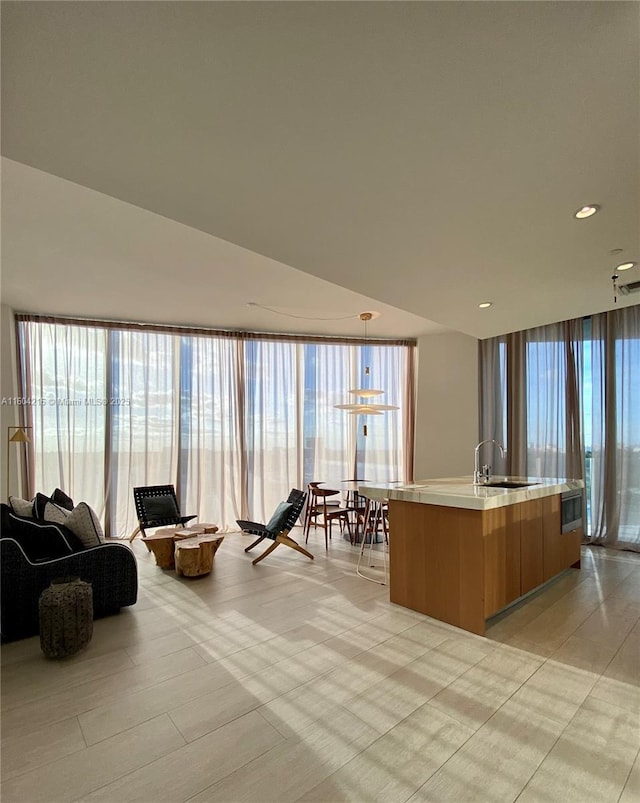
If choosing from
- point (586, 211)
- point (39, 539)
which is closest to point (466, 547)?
point (586, 211)

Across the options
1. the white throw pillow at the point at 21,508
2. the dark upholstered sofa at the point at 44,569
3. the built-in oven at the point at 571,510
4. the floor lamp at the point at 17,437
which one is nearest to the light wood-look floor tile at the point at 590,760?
Result: the built-in oven at the point at 571,510

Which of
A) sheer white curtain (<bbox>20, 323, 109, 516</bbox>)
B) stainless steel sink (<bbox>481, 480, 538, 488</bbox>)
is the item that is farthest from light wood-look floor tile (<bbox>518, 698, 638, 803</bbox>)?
sheer white curtain (<bbox>20, 323, 109, 516</bbox>)

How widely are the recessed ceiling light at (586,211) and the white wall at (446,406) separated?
420cm

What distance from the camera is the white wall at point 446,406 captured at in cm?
670

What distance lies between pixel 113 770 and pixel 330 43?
2933mm

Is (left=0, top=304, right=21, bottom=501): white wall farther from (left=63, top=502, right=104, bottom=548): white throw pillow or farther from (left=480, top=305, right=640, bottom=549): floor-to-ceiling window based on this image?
(left=480, top=305, right=640, bottom=549): floor-to-ceiling window

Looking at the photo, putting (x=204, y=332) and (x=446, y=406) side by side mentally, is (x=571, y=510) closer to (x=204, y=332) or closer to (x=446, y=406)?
(x=446, y=406)

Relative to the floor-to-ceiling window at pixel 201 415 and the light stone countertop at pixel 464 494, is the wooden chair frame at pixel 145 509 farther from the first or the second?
the light stone countertop at pixel 464 494

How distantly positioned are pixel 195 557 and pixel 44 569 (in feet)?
4.63

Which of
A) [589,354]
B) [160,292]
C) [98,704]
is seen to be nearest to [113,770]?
[98,704]

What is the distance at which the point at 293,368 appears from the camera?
22.6 feet

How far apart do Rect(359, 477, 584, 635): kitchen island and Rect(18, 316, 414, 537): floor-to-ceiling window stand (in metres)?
3.26

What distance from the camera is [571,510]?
13.9ft

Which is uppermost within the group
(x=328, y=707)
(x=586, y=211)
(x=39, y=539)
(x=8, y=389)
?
(x=586, y=211)
